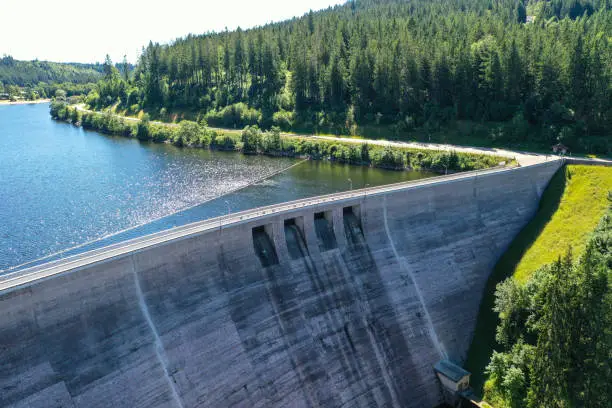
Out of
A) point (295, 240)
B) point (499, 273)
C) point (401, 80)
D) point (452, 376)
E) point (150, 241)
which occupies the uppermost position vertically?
point (401, 80)

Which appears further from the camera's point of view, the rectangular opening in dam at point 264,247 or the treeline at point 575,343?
the rectangular opening in dam at point 264,247

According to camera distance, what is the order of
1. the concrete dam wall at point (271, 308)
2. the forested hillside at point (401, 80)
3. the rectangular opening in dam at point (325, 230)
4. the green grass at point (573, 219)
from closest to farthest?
1. the concrete dam wall at point (271, 308)
2. the rectangular opening in dam at point (325, 230)
3. the green grass at point (573, 219)
4. the forested hillside at point (401, 80)

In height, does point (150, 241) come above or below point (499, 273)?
above

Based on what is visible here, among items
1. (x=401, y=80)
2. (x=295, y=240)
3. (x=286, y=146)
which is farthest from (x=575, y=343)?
(x=286, y=146)

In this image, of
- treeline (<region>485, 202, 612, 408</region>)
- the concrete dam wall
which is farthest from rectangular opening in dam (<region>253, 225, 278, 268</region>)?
treeline (<region>485, 202, 612, 408</region>)

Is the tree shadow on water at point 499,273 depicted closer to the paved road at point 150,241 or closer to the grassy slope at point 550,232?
the grassy slope at point 550,232

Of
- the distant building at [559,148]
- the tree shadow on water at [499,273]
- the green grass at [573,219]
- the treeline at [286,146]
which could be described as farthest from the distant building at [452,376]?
the distant building at [559,148]

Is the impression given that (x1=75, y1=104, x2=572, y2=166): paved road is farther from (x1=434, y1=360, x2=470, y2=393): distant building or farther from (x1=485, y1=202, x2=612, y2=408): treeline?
(x1=485, y1=202, x2=612, y2=408): treeline

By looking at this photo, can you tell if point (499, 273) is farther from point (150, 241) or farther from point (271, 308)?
point (150, 241)
